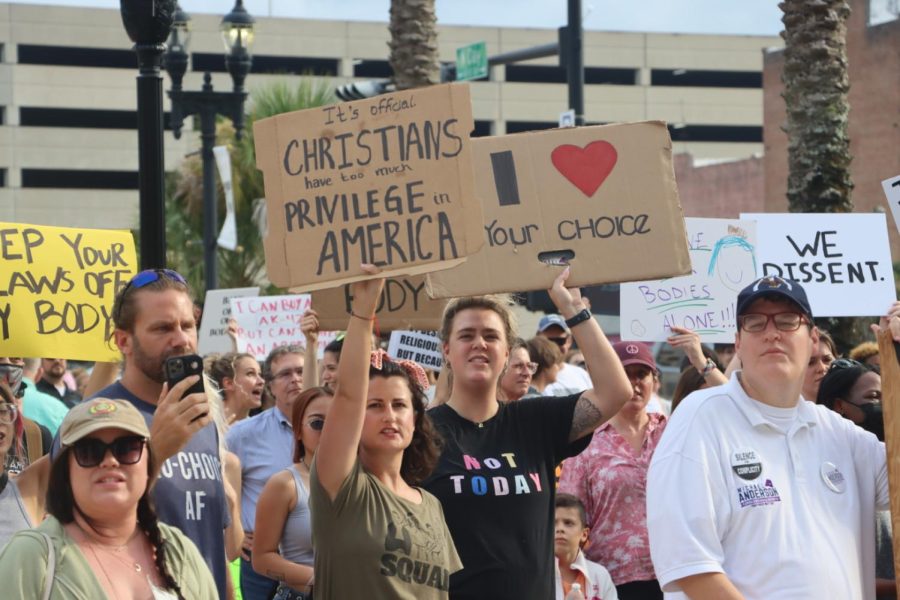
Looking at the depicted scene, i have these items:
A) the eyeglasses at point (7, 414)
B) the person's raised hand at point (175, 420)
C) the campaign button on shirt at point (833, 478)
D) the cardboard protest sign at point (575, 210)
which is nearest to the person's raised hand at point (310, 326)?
the cardboard protest sign at point (575, 210)

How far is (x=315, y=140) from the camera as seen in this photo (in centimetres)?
504

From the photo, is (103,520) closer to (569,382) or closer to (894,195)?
(894,195)

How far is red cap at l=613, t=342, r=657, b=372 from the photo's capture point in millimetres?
7312

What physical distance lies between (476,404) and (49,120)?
5962cm

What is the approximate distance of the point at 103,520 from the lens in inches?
152

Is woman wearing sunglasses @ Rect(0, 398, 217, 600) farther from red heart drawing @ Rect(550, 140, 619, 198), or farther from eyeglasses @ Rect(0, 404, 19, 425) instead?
red heart drawing @ Rect(550, 140, 619, 198)

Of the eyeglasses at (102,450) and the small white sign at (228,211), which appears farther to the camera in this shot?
the small white sign at (228,211)

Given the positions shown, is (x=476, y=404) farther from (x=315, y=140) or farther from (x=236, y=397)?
(x=236, y=397)

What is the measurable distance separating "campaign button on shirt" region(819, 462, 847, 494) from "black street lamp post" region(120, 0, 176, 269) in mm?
3178

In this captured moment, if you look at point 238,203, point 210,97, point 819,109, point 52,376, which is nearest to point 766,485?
point 819,109

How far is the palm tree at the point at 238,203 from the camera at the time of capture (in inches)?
1244

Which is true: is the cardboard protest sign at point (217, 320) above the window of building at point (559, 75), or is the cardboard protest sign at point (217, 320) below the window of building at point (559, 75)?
below

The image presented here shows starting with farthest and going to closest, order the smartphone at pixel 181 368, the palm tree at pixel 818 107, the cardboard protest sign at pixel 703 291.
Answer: the palm tree at pixel 818 107, the cardboard protest sign at pixel 703 291, the smartphone at pixel 181 368

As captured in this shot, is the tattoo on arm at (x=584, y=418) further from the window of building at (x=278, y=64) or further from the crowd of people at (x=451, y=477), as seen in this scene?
the window of building at (x=278, y=64)
